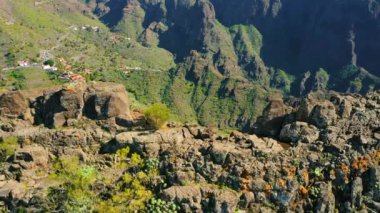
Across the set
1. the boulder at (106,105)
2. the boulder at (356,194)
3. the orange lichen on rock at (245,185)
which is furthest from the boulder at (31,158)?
the boulder at (356,194)

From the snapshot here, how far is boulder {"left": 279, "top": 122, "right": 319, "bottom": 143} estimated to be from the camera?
47.3 metres

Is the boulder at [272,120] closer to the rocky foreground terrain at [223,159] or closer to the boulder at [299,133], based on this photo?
the rocky foreground terrain at [223,159]

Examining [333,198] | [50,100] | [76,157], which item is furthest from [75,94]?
[333,198]

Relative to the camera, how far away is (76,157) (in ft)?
151

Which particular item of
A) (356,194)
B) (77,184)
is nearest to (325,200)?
(356,194)

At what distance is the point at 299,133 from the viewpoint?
4847 cm

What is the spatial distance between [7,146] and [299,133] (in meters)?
26.2

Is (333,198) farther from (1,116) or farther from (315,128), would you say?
(1,116)

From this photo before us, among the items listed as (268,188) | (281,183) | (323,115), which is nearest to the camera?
(268,188)

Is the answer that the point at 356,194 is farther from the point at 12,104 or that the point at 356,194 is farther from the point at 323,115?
the point at 12,104

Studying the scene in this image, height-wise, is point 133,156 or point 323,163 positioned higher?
point 323,163

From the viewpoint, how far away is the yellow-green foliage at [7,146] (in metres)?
46.6

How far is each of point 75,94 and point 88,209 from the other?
65.1ft

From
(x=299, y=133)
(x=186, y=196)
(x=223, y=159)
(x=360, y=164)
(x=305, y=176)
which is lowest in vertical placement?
(x=186, y=196)
